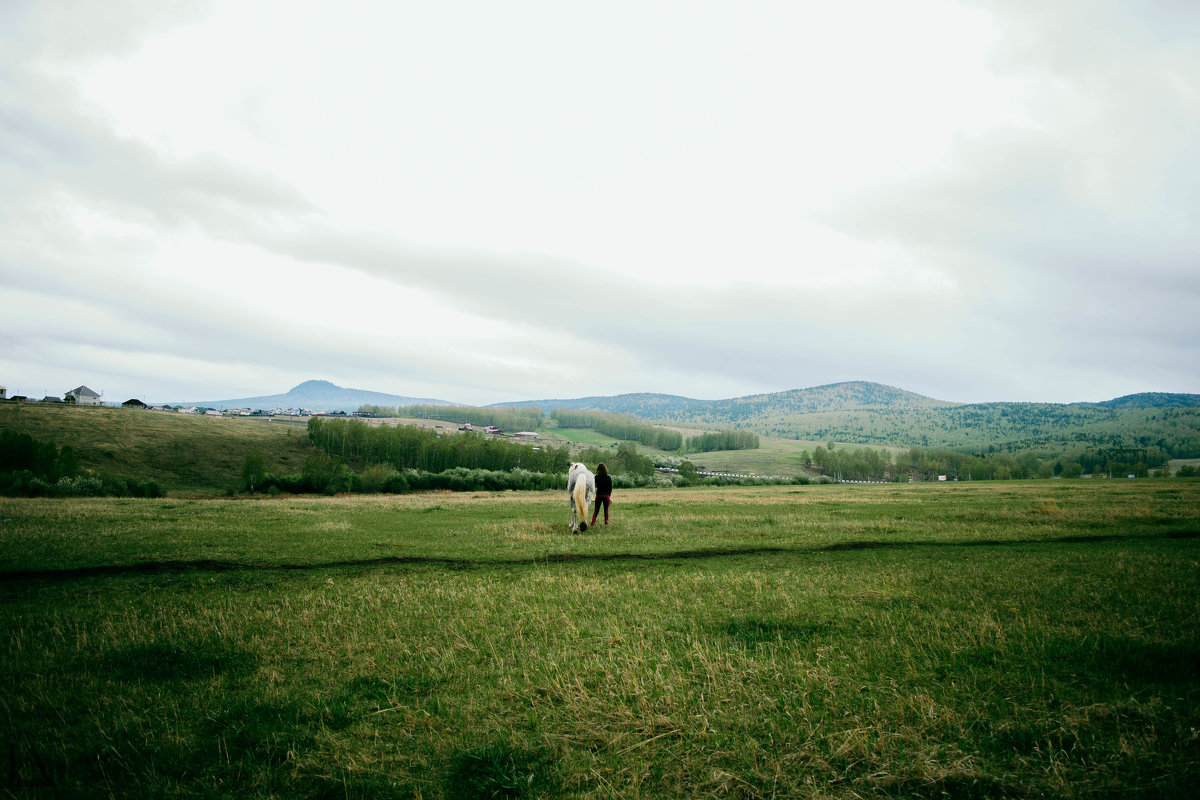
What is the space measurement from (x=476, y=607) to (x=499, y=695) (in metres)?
3.96

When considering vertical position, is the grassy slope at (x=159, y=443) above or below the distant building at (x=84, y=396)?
below

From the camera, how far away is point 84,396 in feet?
591

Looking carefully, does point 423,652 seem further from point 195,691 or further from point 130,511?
point 130,511

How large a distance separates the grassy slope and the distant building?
62792 millimetres

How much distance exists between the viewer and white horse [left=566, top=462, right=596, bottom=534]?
821 inches

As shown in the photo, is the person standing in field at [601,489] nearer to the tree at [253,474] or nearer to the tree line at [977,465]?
the tree at [253,474]

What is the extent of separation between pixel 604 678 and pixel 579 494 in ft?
46.3

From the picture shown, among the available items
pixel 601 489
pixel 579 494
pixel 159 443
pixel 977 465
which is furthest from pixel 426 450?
pixel 977 465

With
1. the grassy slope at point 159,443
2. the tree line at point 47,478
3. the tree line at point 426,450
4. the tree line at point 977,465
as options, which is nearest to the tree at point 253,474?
the grassy slope at point 159,443

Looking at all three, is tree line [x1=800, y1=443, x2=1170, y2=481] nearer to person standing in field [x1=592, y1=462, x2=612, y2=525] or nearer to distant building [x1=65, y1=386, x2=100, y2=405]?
person standing in field [x1=592, y1=462, x2=612, y2=525]

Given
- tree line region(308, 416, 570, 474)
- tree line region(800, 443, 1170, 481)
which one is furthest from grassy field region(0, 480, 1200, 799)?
tree line region(800, 443, 1170, 481)

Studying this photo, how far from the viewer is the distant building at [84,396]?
174075 mm

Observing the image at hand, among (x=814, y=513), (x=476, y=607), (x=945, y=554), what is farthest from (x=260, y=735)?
(x=814, y=513)

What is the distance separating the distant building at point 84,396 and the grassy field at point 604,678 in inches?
8665
